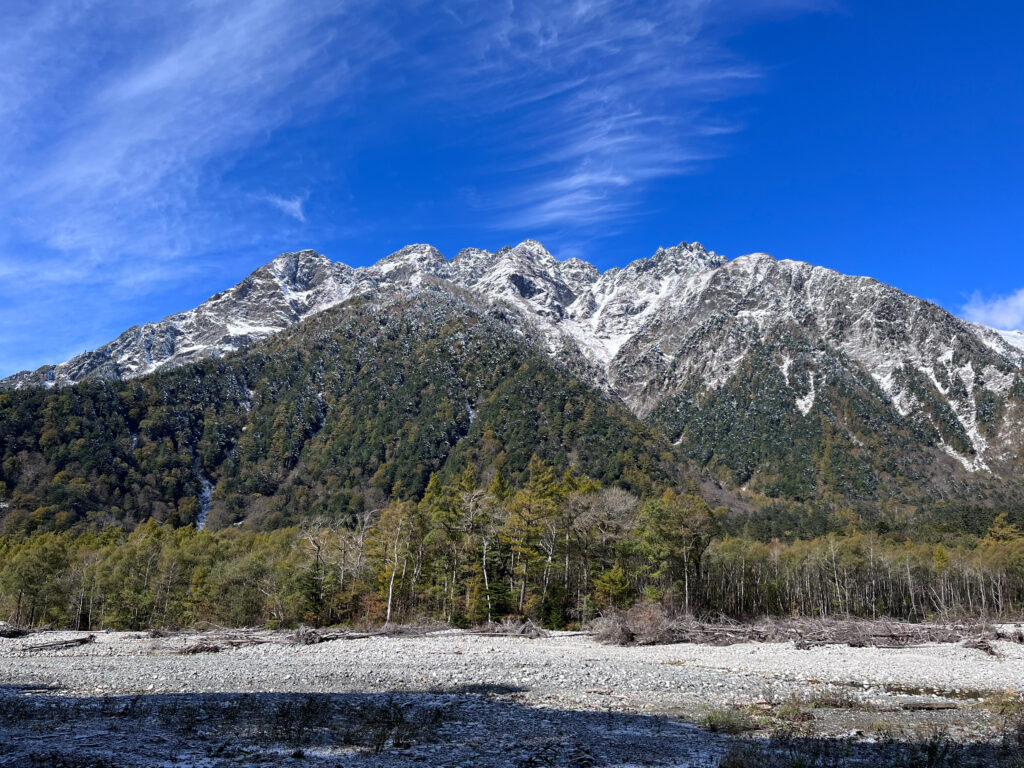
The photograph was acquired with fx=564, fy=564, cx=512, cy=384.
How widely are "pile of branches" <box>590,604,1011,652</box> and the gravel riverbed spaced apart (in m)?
1.66

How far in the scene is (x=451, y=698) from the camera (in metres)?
19.1

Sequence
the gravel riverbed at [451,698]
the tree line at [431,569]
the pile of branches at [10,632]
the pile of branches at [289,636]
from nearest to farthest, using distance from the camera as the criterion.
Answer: the gravel riverbed at [451,698] < the pile of branches at [289,636] < the pile of branches at [10,632] < the tree line at [431,569]

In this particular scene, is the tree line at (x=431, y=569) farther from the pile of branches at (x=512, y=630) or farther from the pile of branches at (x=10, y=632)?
the pile of branches at (x=10, y=632)

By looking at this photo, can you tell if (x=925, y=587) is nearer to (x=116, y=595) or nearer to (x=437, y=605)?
(x=437, y=605)

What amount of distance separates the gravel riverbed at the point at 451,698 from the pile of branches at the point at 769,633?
1664mm

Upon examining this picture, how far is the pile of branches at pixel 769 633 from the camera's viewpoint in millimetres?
37000

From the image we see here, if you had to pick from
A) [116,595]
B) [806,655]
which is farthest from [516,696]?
[116,595]

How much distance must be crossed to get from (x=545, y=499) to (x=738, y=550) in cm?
3991

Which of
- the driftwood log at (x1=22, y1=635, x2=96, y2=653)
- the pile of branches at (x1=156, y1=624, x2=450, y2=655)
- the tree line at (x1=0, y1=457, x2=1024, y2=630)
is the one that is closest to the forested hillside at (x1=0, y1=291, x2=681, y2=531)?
the tree line at (x1=0, y1=457, x2=1024, y2=630)

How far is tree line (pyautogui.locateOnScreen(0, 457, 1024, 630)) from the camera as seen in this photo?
47.5 meters

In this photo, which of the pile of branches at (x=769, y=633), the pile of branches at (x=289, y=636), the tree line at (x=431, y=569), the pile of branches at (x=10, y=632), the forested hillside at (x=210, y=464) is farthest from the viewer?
the forested hillside at (x=210, y=464)

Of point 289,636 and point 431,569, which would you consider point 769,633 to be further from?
point 289,636

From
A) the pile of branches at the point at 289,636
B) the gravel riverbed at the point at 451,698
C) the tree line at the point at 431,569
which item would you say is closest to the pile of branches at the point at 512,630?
the tree line at the point at 431,569

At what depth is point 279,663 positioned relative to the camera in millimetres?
28531
